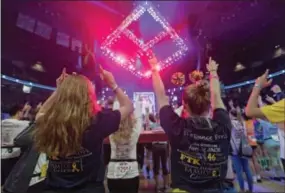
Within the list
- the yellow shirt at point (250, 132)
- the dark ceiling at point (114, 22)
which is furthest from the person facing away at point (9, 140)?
the yellow shirt at point (250, 132)

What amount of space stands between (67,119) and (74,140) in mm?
124

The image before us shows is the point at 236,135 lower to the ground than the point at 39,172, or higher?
higher

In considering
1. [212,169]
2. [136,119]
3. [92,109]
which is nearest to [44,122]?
[92,109]

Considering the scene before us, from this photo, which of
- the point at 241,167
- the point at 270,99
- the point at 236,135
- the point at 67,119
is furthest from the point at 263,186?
the point at 67,119

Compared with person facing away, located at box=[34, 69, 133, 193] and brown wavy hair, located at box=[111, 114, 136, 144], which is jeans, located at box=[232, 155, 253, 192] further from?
person facing away, located at box=[34, 69, 133, 193]

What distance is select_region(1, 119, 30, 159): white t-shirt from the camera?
333cm

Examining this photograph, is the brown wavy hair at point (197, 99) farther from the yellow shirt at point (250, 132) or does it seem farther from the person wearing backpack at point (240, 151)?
the yellow shirt at point (250, 132)

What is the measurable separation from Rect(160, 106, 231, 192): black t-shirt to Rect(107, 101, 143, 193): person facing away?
1142 millimetres

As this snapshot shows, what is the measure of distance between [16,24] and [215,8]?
6.01 m

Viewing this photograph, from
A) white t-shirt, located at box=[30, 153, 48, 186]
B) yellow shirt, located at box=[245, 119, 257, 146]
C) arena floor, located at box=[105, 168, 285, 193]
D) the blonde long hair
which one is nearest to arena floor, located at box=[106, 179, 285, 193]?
arena floor, located at box=[105, 168, 285, 193]

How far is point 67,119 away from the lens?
53.9 inches

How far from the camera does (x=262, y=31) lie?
5.54 meters

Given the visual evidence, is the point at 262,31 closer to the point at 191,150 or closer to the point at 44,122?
the point at 191,150

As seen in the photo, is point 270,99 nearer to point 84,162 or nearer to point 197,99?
point 197,99
